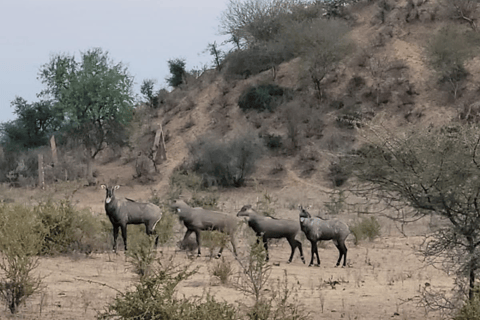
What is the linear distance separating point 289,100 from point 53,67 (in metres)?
14.3

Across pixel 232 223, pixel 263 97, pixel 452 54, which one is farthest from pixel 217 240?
pixel 263 97

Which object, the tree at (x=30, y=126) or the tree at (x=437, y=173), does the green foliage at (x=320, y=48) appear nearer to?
the tree at (x=30, y=126)

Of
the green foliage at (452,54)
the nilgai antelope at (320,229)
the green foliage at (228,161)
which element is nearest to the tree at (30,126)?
the green foliage at (228,161)

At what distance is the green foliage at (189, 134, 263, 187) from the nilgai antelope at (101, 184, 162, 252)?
16.0 metres

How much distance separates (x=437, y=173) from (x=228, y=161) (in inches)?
851

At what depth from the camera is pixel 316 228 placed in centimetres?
1018

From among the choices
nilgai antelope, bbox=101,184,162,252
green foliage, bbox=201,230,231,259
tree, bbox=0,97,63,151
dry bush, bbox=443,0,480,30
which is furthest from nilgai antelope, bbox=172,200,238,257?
dry bush, bbox=443,0,480,30

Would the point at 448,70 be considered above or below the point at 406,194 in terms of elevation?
above

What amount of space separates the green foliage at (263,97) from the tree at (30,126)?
1179 centimetres

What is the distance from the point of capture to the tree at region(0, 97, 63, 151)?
32969 millimetres

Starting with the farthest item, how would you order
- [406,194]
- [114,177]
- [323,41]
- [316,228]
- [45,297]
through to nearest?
[323,41]
[114,177]
[316,228]
[45,297]
[406,194]

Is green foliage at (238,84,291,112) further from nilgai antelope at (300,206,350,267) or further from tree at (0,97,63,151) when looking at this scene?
nilgai antelope at (300,206,350,267)

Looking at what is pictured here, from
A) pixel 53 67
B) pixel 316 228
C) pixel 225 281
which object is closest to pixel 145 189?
pixel 53 67

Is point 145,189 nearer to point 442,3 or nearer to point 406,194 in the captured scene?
point 406,194
